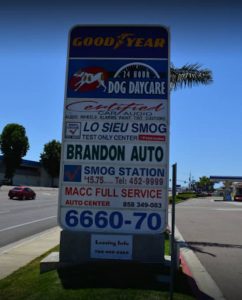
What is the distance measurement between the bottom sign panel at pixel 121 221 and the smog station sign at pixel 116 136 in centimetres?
2

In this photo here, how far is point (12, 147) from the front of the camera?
308 feet

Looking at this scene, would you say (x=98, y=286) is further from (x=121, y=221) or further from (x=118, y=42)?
(x=118, y=42)

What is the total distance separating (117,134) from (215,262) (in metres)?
4.91

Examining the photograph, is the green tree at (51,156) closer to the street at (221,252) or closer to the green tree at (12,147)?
the green tree at (12,147)

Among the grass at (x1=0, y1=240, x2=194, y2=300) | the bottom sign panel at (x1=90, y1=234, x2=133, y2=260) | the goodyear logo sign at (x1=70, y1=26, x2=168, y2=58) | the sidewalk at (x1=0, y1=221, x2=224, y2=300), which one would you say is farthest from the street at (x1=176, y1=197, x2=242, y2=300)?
the goodyear logo sign at (x1=70, y1=26, x2=168, y2=58)

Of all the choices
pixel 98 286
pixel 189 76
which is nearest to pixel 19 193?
pixel 189 76

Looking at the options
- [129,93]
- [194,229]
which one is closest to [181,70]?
[194,229]

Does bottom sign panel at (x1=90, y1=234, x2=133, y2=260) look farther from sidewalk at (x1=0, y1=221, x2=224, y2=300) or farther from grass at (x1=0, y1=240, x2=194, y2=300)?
sidewalk at (x1=0, y1=221, x2=224, y2=300)

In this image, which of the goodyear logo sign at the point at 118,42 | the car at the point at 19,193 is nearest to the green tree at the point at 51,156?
the car at the point at 19,193

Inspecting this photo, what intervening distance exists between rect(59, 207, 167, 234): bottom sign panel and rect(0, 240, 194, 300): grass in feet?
2.12

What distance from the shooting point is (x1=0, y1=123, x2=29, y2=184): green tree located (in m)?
93.1

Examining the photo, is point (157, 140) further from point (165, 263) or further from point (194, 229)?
point (194, 229)

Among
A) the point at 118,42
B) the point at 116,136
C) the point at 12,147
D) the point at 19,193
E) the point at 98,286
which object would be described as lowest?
the point at 98,286

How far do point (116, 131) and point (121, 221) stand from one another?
155 centimetres
